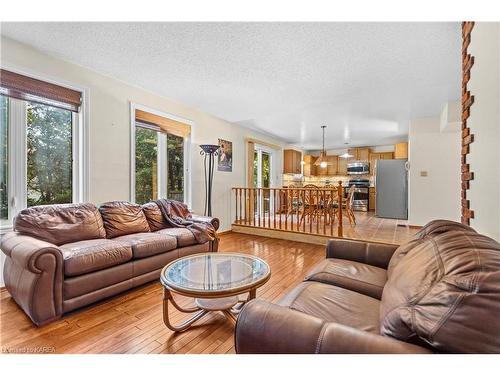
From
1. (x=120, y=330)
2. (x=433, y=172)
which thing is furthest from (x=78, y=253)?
(x=433, y=172)

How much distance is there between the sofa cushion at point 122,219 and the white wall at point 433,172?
5109mm

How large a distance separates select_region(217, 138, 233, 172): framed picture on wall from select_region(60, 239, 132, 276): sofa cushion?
2.94 meters

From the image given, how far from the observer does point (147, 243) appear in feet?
7.90

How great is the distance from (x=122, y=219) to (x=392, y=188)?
239 inches

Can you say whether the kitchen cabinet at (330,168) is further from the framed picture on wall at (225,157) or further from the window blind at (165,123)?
the window blind at (165,123)

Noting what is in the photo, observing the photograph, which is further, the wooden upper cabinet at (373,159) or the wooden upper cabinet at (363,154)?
the wooden upper cabinet at (363,154)

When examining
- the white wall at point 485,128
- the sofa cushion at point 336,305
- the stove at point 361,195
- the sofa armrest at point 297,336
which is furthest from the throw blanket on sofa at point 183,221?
the stove at point 361,195

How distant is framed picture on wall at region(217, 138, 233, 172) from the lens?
496 centimetres

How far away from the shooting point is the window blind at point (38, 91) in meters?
2.31

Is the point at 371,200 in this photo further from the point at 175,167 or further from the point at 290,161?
the point at 175,167

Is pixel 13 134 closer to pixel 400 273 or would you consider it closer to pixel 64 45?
pixel 64 45

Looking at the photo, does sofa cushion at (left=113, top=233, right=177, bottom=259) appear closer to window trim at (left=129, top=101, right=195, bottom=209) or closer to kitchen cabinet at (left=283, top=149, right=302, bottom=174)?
window trim at (left=129, top=101, right=195, bottom=209)

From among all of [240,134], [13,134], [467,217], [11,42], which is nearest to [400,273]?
[467,217]

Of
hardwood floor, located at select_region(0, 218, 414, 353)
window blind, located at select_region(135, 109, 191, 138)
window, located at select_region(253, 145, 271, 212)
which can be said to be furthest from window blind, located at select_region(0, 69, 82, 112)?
window, located at select_region(253, 145, 271, 212)
